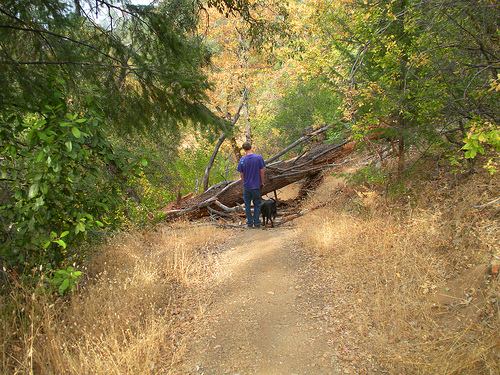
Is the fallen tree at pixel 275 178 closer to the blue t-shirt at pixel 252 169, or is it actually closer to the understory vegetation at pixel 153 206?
the blue t-shirt at pixel 252 169

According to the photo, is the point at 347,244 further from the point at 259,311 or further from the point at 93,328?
the point at 93,328

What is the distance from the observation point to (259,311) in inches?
147

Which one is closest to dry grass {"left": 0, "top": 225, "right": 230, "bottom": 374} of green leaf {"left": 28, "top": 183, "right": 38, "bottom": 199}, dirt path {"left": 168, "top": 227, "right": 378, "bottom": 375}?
dirt path {"left": 168, "top": 227, "right": 378, "bottom": 375}

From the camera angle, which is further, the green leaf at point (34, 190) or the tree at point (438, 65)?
the tree at point (438, 65)

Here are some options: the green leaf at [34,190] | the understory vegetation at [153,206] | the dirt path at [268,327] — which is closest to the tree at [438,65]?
the understory vegetation at [153,206]

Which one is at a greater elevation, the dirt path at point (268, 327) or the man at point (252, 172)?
the man at point (252, 172)

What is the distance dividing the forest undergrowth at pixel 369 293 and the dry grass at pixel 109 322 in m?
0.02

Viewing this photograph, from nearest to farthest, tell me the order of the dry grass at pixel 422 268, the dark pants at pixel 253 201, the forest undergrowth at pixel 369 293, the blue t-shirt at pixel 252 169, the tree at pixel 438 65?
the dry grass at pixel 422 268 < the forest undergrowth at pixel 369 293 < the tree at pixel 438 65 < the blue t-shirt at pixel 252 169 < the dark pants at pixel 253 201

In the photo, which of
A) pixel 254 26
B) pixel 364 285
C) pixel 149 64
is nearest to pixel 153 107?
pixel 149 64

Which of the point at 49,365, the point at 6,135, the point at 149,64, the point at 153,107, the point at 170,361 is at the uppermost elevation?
the point at 149,64

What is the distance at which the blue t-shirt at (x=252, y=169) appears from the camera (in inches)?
299

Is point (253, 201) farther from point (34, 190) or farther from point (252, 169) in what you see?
point (34, 190)

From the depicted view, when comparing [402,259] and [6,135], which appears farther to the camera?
[402,259]

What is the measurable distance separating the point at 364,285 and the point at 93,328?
336 cm
